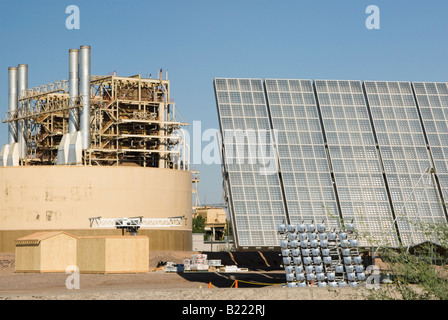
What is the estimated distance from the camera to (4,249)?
70.4 metres

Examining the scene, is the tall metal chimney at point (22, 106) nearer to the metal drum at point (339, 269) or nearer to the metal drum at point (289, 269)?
the metal drum at point (289, 269)

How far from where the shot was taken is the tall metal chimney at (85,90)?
74.8 meters

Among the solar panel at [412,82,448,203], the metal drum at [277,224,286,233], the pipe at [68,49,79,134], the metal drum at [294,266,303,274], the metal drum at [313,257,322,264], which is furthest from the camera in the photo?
the pipe at [68,49,79,134]

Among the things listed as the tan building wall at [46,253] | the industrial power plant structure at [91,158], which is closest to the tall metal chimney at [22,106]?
the industrial power plant structure at [91,158]

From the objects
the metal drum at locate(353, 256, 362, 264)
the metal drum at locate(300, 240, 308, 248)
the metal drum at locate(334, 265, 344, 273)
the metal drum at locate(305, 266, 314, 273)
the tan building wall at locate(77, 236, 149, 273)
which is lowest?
the metal drum at locate(334, 265, 344, 273)

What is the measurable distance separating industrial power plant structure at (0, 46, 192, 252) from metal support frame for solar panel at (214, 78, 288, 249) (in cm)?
2822

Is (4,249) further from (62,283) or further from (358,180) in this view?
(358,180)

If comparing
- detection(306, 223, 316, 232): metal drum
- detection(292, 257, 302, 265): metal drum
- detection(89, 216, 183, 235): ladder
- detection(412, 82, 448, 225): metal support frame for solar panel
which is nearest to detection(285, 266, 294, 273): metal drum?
detection(292, 257, 302, 265): metal drum

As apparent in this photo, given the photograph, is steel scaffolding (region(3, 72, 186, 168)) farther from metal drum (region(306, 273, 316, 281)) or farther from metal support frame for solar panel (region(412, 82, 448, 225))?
metal drum (region(306, 273, 316, 281))

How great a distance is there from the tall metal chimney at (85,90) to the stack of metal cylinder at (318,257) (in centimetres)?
4487

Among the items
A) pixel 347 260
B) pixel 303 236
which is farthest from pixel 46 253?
pixel 347 260

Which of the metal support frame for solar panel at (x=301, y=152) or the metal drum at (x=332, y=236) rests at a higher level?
the metal support frame for solar panel at (x=301, y=152)

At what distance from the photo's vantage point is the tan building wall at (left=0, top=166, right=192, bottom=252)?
69.6m
